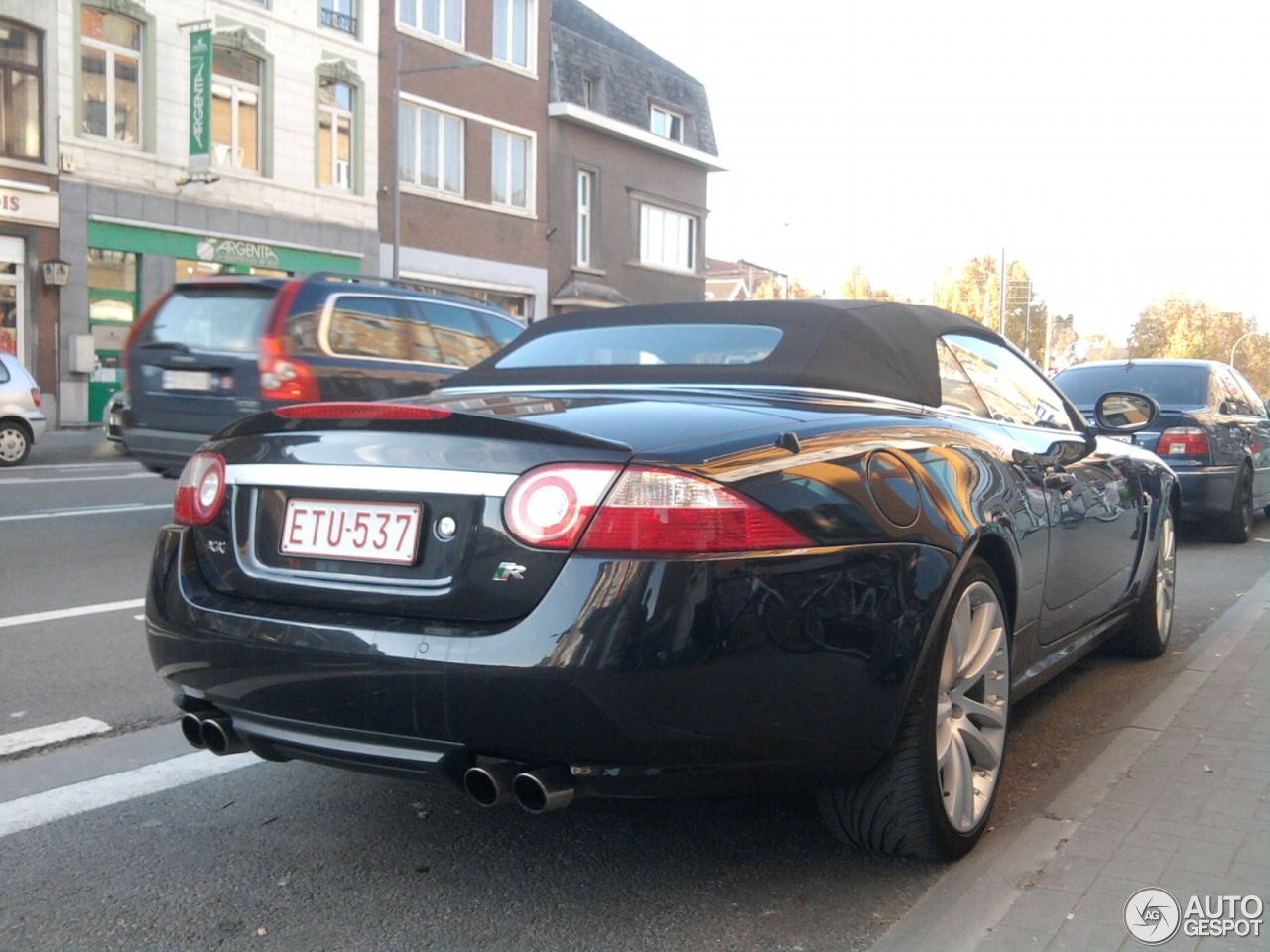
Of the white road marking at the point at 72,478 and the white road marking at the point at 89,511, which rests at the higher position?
the white road marking at the point at 72,478

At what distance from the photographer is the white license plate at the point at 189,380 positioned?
9.83 metres

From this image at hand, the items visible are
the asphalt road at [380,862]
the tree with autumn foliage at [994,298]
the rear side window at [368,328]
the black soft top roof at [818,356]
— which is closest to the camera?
the asphalt road at [380,862]

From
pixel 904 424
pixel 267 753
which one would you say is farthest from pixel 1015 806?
pixel 267 753

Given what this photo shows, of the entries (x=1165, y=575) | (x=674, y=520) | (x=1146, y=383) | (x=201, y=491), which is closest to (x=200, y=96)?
(x=1146, y=383)

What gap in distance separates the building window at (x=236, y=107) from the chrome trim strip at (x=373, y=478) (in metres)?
23.4

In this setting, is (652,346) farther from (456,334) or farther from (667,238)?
(667,238)

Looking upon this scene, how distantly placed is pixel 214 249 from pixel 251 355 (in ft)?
52.4

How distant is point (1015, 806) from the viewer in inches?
151

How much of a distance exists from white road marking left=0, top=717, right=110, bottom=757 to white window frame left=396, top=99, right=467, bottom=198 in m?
25.0

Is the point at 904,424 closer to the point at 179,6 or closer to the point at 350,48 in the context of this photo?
the point at 179,6

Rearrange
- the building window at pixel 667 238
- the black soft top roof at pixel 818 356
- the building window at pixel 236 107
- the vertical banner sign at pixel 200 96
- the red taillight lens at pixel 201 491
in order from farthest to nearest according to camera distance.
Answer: the building window at pixel 667 238 < the building window at pixel 236 107 < the vertical banner sign at pixel 200 96 < the black soft top roof at pixel 818 356 < the red taillight lens at pixel 201 491

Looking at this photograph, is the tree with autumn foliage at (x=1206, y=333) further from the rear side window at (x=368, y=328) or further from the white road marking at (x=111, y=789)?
the white road marking at (x=111, y=789)

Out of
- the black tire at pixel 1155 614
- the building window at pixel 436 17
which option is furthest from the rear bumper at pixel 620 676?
the building window at pixel 436 17

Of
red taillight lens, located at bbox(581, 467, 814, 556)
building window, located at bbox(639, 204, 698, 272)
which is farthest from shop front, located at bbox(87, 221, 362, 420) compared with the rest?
red taillight lens, located at bbox(581, 467, 814, 556)
